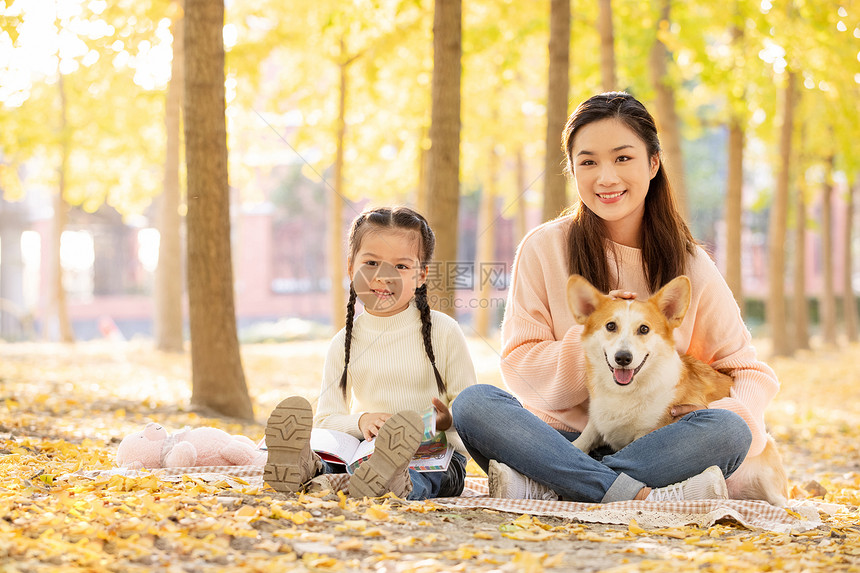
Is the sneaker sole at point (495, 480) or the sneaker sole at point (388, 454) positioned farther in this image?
the sneaker sole at point (495, 480)

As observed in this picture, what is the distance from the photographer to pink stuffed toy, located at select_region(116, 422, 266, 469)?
3615 millimetres

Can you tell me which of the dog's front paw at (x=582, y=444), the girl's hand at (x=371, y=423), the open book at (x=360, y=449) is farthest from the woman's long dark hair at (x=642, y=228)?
the girl's hand at (x=371, y=423)

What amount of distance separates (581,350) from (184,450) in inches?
70.7

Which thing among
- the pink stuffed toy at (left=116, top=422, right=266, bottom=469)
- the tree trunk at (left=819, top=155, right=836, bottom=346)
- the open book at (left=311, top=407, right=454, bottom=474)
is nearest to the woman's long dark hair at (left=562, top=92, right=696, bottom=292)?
the open book at (left=311, top=407, right=454, bottom=474)

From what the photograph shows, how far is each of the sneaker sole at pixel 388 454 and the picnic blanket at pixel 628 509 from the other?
16cm

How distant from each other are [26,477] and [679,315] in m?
2.74

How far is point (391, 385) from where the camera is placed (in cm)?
371

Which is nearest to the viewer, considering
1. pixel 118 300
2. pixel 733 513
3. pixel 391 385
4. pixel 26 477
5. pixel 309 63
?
pixel 733 513

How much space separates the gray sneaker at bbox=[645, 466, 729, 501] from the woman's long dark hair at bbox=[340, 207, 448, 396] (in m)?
1.04

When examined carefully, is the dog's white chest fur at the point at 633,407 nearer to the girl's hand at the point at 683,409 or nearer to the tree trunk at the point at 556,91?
the girl's hand at the point at 683,409

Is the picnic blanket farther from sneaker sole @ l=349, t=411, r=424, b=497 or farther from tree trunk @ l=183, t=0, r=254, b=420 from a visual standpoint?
tree trunk @ l=183, t=0, r=254, b=420

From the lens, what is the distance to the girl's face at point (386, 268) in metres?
3.68

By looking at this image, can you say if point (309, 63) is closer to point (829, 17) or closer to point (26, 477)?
point (829, 17)

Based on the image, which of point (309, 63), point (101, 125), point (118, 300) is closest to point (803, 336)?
point (309, 63)
